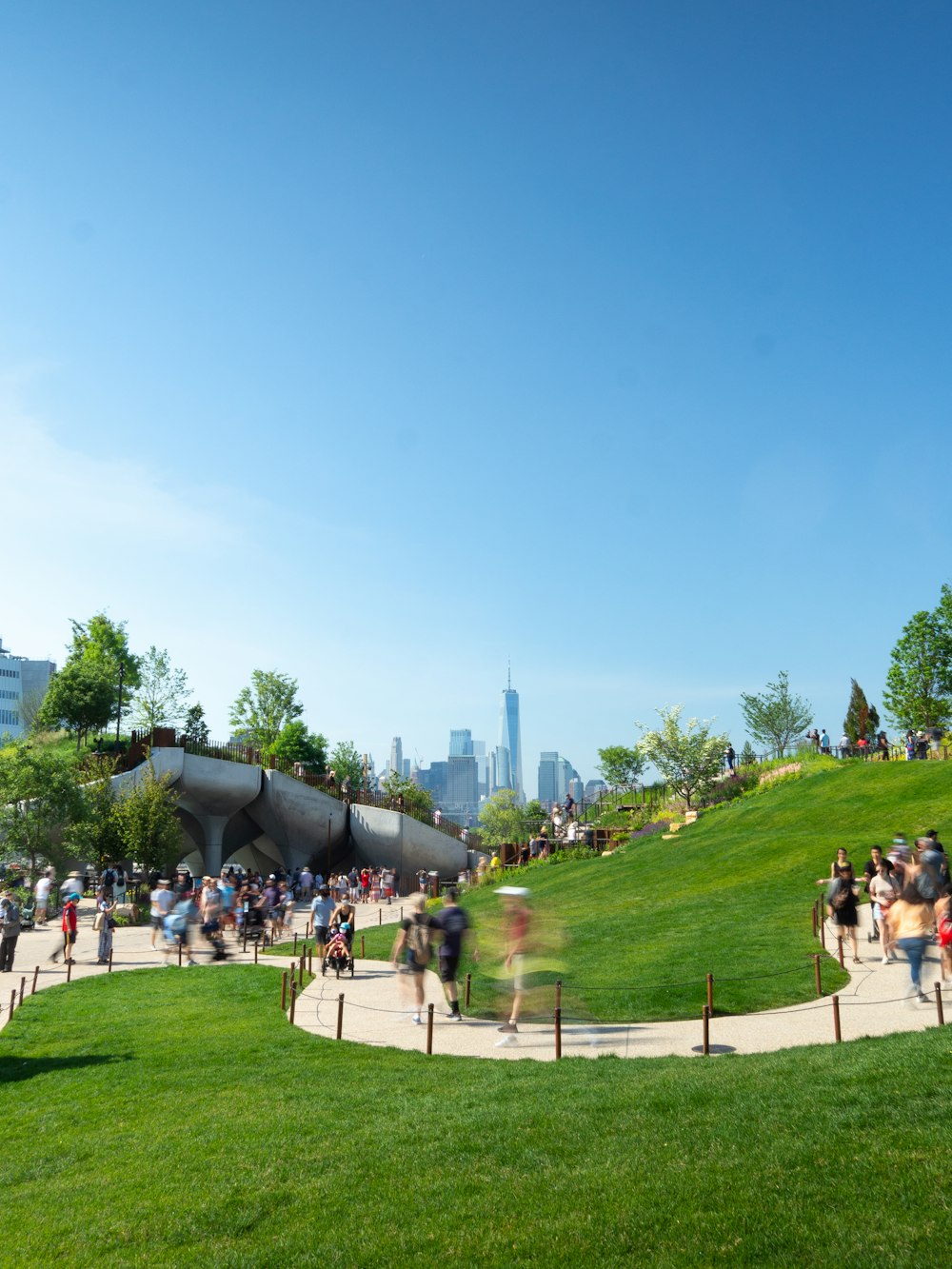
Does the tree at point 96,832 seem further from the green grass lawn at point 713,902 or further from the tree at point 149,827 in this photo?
the green grass lawn at point 713,902

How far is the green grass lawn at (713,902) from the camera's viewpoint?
1539 cm

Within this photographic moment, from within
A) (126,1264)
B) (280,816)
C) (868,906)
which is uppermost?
(280,816)

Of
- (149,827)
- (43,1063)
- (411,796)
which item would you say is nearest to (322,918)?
(43,1063)

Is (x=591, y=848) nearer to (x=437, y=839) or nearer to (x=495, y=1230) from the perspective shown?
(x=437, y=839)

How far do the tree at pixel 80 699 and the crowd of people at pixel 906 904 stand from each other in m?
50.6

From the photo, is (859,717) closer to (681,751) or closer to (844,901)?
(681,751)

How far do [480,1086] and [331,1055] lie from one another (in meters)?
2.93

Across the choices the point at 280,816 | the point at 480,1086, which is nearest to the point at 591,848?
the point at 280,816

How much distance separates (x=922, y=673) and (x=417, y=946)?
5571 centimetres

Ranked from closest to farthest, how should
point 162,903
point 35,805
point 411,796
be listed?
point 162,903 → point 35,805 → point 411,796

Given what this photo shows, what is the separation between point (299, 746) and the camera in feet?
259

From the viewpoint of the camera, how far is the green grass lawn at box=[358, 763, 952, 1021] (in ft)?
50.5

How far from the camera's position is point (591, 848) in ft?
135

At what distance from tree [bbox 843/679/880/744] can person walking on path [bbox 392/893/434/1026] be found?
246ft
